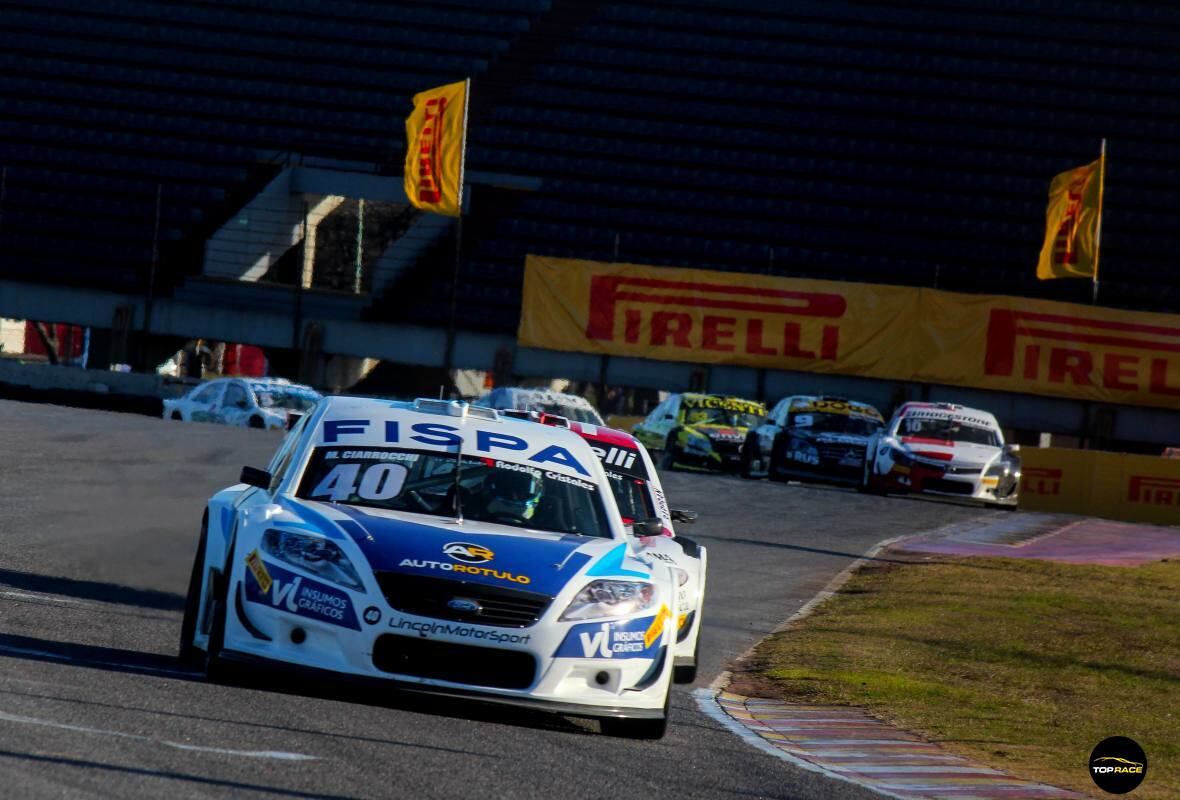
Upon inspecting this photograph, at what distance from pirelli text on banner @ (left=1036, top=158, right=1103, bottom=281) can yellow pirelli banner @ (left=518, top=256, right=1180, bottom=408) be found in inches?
32.5

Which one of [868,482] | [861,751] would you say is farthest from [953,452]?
[861,751]

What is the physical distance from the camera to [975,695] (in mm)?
11062

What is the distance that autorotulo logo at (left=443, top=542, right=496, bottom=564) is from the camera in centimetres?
747

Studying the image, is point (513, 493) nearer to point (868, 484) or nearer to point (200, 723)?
point (200, 723)

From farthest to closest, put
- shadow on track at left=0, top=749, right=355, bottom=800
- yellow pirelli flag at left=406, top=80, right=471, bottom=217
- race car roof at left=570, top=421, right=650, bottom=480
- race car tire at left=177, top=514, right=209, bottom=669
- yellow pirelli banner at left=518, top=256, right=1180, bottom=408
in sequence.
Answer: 1. yellow pirelli banner at left=518, top=256, right=1180, bottom=408
2. yellow pirelli flag at left=406, top=80, right=471, bottom=217
3. race car roof at left=570, top=421, right=650, bottom=480
4. race car tire at left=177, top=514, right=209, bottom=669
5. shadow on track at left=0, top=749, right=355, bottom=800

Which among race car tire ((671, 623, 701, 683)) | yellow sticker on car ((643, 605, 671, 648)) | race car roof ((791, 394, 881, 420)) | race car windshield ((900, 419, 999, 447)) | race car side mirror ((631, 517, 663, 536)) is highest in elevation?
race car roof ((791, 394, 881, 420))

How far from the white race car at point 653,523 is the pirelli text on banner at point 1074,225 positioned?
21829mm

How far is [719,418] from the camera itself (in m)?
29.4

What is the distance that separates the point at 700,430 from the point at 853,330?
14.1 feet

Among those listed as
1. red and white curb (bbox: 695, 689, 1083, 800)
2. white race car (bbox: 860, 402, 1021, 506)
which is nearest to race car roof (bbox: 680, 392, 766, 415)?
white race car (bbox: 860, 402, 1021, 506)

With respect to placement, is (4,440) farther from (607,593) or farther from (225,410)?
(607,593)

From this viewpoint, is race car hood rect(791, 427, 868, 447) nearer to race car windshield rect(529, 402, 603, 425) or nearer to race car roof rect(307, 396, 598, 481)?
race car windshield rect(529, 402, 603, 425)

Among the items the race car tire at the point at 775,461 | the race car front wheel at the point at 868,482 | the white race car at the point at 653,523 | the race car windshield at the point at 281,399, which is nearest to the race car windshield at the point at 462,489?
the white race car at the point at 653,523

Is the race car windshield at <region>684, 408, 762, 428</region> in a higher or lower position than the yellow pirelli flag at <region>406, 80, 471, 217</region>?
lower
